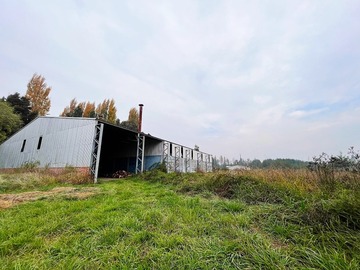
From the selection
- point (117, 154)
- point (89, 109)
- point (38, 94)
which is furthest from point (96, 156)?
point (89, 109)

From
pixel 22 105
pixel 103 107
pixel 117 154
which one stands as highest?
pixel 103 107

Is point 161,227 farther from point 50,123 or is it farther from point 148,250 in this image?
point 50,123

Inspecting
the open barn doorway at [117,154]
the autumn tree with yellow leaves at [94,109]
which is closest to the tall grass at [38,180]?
the open barn doorway at [117,154]

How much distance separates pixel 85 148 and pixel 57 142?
12.0 ft

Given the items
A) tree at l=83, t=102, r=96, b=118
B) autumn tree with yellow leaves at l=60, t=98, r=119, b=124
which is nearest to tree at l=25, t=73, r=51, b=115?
autumn tree with yellow leaves at l=60, t=98, r=119, b=124

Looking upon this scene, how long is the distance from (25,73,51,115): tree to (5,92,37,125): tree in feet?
3.61

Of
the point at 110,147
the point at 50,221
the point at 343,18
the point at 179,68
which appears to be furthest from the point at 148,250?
the point at 110,147

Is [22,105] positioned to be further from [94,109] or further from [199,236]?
[199,236]

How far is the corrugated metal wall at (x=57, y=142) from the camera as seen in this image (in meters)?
11.7

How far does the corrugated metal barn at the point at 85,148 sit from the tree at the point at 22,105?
40.7 ft

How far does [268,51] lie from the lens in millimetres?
8414

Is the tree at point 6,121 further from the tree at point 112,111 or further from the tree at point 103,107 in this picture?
the tree at point 103,107

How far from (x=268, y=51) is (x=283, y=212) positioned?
27.0 feet

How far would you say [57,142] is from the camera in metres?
13.2
